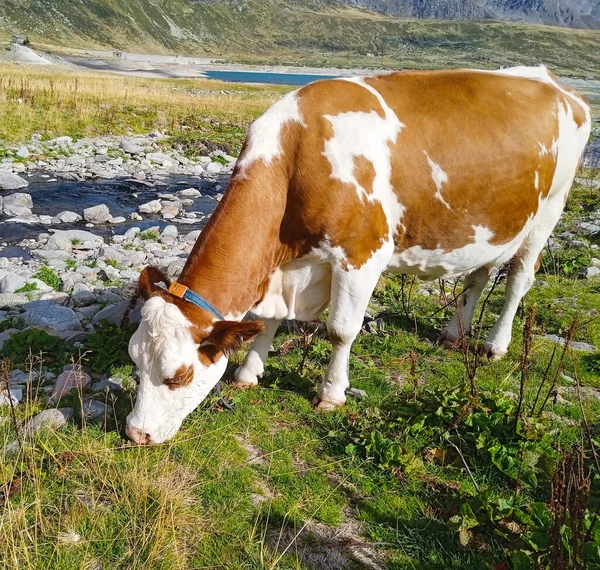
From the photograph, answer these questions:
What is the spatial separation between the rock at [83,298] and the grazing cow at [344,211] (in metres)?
3.01

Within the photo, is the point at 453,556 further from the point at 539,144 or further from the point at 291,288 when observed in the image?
the point at 539,144

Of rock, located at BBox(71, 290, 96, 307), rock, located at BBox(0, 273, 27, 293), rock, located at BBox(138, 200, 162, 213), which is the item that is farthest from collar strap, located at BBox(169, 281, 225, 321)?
rock, located at BBox(138, 200, 162, 213)

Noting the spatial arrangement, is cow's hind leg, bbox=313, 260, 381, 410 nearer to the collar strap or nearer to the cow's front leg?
the cow's front leg

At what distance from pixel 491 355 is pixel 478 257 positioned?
129 cm

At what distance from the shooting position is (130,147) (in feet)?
65.9

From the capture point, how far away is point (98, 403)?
16.0 feet

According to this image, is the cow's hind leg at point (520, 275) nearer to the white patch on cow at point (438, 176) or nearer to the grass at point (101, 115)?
the white patch on cow at point (438, 176)

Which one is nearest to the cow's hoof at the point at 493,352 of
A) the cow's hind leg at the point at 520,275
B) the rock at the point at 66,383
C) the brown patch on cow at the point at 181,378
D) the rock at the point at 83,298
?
the cow's hind leg at the point at 520,275

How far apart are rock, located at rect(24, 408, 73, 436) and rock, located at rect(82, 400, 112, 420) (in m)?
0.14

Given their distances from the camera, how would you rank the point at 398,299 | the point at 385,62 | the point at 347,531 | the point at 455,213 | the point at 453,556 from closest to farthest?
the point at 453,556, the point at 347,531, the point at 455,213, the point at 398,299, the point at 385,62

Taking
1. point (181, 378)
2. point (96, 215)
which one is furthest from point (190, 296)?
point (96, 215)

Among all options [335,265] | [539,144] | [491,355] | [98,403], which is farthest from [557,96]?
[98,403]

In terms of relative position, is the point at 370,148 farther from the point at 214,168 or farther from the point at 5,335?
the point at 214,168

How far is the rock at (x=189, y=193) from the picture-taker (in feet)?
52.9
